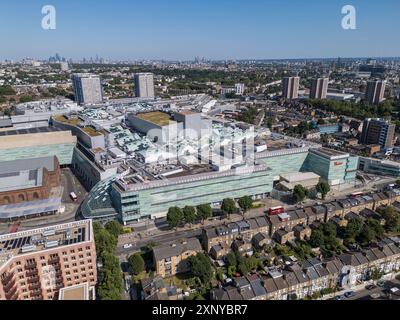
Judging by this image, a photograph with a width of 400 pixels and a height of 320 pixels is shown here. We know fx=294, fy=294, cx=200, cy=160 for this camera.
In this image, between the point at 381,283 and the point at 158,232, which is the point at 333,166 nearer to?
the point at 381,283

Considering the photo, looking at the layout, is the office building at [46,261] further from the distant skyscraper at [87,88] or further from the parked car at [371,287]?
the distant skyscraper at [87,88]

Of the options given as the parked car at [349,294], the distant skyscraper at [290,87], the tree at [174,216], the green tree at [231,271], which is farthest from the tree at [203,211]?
the distant skyscraper at [290,87]

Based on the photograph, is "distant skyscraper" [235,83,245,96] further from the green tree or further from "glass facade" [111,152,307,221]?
the green tree

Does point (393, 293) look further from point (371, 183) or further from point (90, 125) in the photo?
point (90, 125)

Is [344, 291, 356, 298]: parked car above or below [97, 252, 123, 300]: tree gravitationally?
below

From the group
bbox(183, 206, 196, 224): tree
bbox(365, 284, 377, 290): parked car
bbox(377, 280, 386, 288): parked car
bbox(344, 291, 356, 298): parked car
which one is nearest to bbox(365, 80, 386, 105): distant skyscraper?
bbox(377, 280, 386, 288): parked car

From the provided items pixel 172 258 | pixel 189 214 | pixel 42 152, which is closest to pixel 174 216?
pixel 189 214
